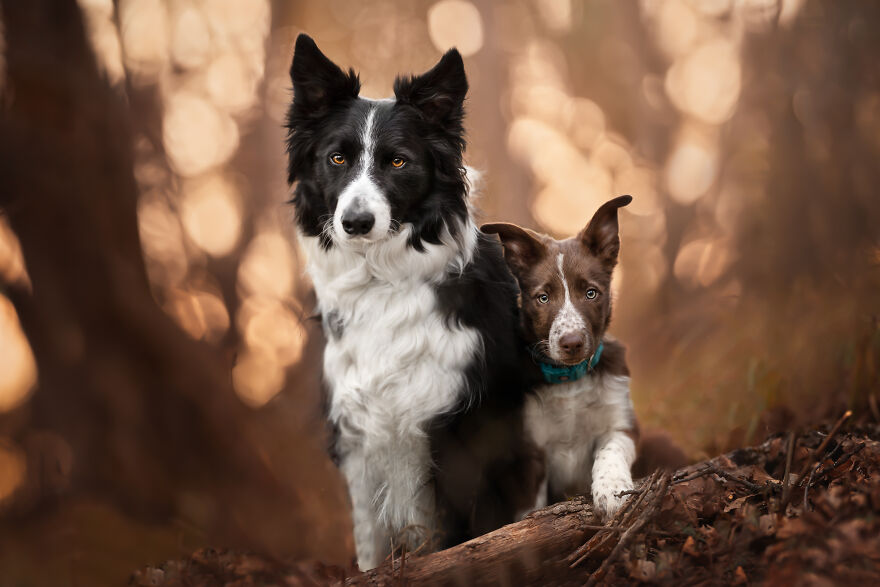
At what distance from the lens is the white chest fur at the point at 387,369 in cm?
337

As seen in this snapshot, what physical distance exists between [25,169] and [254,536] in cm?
288

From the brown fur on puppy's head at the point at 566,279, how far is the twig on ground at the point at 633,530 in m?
0.76

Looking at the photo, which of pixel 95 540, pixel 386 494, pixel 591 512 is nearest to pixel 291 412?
pixel 95 540

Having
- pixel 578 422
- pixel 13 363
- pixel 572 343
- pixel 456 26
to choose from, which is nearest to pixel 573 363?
pixel 572 343

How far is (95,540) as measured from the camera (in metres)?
4.01

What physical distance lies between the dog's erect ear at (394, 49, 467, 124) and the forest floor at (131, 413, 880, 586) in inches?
81.1

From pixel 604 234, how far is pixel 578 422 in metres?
0.98

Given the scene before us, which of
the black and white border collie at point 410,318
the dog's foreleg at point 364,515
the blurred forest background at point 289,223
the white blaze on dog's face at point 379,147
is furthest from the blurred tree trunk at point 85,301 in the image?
the white blaze on dog's face at point 379,147

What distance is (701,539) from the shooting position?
262 cm

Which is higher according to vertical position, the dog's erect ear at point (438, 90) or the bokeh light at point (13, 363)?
the dog's erect ear at point (438, 90)

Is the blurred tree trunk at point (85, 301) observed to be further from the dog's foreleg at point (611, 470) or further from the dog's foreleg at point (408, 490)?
the dog's foreleg at point (611, 470)

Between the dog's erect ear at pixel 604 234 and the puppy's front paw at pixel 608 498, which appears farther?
the dog's erect ear at pixel 604 234

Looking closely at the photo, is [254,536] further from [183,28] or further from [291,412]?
[183,28]

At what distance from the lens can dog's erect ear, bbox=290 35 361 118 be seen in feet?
11.3
